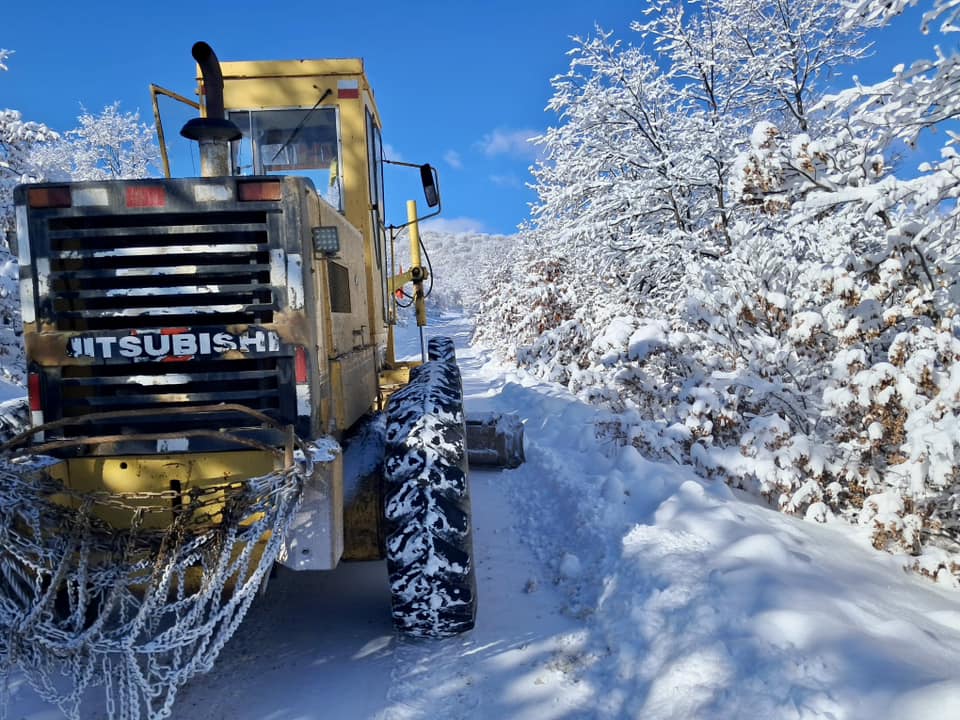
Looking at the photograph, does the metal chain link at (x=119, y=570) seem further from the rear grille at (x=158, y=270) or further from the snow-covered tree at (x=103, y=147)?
the snow-covered tree at (x=103, y=147)

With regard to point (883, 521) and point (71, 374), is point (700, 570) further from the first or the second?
point (71, 374)

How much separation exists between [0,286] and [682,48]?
11.7 m

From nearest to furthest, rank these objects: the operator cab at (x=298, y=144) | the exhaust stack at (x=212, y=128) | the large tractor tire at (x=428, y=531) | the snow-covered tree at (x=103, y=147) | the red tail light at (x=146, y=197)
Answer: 1. the red tail light at (x=146, y=197)
2. the large tractor tire at (x=428, y=531)
3. the exhaust stack at (x=212, y=128)
4. the operator cab at (x=298, y=144)
5. the snow-covered tree at (x=103, y=147)

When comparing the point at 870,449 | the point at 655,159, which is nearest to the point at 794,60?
the point at 655,159

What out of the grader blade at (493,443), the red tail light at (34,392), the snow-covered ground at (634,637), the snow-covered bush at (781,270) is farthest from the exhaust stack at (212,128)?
the grader blade at (493,443)

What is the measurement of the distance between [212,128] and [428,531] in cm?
248

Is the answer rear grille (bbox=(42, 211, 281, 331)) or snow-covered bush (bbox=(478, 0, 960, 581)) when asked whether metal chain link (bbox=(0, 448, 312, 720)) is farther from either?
snow-covered bush (bbox=(478, 0, 960, 581))

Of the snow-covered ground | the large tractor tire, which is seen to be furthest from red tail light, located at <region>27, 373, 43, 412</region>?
the large tractor tire

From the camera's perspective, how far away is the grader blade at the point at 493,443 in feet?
24.6

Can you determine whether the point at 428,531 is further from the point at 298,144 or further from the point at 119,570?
the point at 298,144

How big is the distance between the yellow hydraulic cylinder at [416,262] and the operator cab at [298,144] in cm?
106

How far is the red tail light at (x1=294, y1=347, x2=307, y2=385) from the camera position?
3248 mm

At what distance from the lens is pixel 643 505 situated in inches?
204

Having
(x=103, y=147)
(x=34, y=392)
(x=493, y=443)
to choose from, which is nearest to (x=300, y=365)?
(x=34, y=392)
